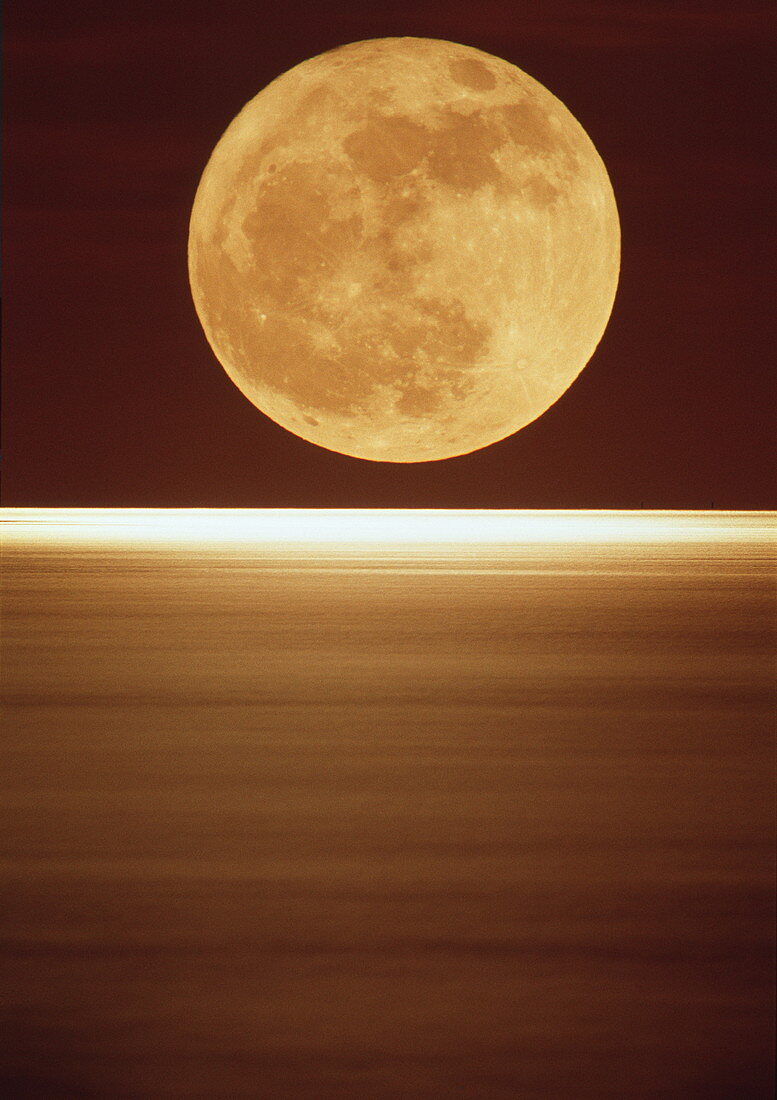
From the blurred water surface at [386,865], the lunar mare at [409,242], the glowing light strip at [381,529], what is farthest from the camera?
the lunar mare at [409,242]

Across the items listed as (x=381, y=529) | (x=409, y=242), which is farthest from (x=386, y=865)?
(x=381, y=529)

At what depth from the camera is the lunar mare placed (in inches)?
323

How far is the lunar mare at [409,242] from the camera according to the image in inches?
323

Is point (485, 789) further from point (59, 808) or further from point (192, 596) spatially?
point (192, 596)

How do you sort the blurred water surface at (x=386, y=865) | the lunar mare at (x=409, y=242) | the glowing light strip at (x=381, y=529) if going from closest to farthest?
the blurred water surface at (x=386, y=865), the glowing light strip at (x=381, y=529), the lunar mare at (x=409, y=242)

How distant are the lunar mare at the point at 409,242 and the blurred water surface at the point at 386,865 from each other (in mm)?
5197

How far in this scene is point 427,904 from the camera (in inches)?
52.8

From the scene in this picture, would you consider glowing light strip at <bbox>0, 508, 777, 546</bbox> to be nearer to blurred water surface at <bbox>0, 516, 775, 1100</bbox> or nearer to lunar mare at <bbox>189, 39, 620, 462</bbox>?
lunar mare at <bbox>189, 39, 620, 462</bbox>

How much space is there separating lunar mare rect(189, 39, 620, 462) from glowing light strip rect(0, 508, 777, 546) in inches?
31.3

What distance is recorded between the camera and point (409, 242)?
26.8ft

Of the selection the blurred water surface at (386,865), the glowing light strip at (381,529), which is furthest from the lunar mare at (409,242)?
the blurred water surface at (386,865)

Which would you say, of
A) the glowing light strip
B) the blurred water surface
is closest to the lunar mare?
the glowing light strip

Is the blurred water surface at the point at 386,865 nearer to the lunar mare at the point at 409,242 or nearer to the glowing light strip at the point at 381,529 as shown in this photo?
the glowing light strip at the point at 381,529

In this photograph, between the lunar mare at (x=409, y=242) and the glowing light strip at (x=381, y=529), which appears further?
the lunar mare at (x=409, y=242)
